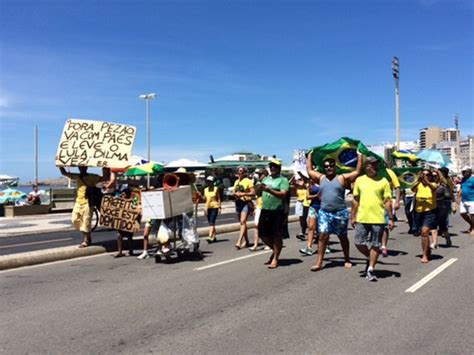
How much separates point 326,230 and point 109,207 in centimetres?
461

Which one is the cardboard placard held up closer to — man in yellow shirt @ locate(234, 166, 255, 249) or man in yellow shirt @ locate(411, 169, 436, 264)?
man in yellow shirt @ locate(234, 166, 255, 249)

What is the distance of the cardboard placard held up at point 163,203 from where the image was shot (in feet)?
30.8

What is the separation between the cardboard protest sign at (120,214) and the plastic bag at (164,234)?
3.21ft

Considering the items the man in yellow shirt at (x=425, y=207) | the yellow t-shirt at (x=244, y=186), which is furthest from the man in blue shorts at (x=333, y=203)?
the yellow t-shirt at (x=244, y=186)

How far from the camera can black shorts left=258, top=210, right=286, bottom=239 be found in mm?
8930

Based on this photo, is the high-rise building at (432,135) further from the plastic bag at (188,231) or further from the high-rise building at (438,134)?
the plastic bag at (188,231)

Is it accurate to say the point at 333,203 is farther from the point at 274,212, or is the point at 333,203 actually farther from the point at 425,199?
the point at 425,199

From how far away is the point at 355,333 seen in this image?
5074 millimetres

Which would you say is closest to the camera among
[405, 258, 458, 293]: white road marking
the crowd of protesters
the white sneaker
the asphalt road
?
the asphalt road

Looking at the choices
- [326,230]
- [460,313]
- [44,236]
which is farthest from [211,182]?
[460,313]

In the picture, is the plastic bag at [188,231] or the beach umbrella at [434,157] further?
the beach umbrella at [434,157]

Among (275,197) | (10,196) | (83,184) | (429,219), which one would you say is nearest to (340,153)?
(275,197)

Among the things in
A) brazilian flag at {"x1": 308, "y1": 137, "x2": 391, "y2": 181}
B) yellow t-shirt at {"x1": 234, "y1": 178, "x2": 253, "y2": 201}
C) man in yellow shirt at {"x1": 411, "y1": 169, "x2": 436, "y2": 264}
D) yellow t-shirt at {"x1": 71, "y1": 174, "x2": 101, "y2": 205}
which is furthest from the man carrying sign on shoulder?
man in yellow shirt at {"x1": 411, "y1": 169, "x2": 436, "y2": 264}

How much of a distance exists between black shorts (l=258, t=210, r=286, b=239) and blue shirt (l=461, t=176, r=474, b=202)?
712 centimetres
